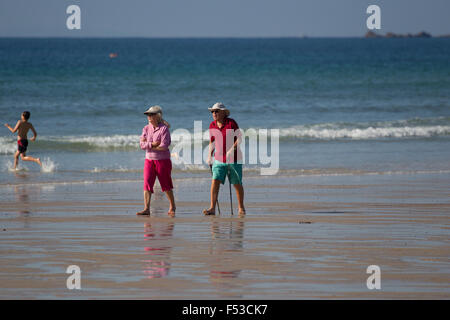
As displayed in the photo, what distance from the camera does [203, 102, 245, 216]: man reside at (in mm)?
9344

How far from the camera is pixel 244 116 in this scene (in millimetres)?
29547

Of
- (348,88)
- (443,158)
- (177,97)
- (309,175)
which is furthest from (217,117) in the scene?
(348,88)

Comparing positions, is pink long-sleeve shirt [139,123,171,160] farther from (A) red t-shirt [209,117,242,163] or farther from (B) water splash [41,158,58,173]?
(B) water splash [41,158,58,173]

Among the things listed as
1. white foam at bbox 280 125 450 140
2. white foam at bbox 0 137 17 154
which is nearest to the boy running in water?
white foam at bbox 0 137 17 154

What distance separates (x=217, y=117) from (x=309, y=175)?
533 cm

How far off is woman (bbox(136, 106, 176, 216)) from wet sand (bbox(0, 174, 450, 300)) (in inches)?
17.0

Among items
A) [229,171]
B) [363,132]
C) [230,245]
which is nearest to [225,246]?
[230,245]

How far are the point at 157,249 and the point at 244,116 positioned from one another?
22.2 meters

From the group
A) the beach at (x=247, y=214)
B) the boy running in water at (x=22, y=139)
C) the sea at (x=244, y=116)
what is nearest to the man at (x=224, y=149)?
the beach at (x=247, y=214)

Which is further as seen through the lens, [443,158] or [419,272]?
[443,158]

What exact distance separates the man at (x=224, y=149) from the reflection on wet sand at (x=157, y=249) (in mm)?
993

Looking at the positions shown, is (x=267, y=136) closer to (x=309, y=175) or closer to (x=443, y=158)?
(x=443, y=158)

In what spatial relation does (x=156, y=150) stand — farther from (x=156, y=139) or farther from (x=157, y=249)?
(x=157, y=249)
